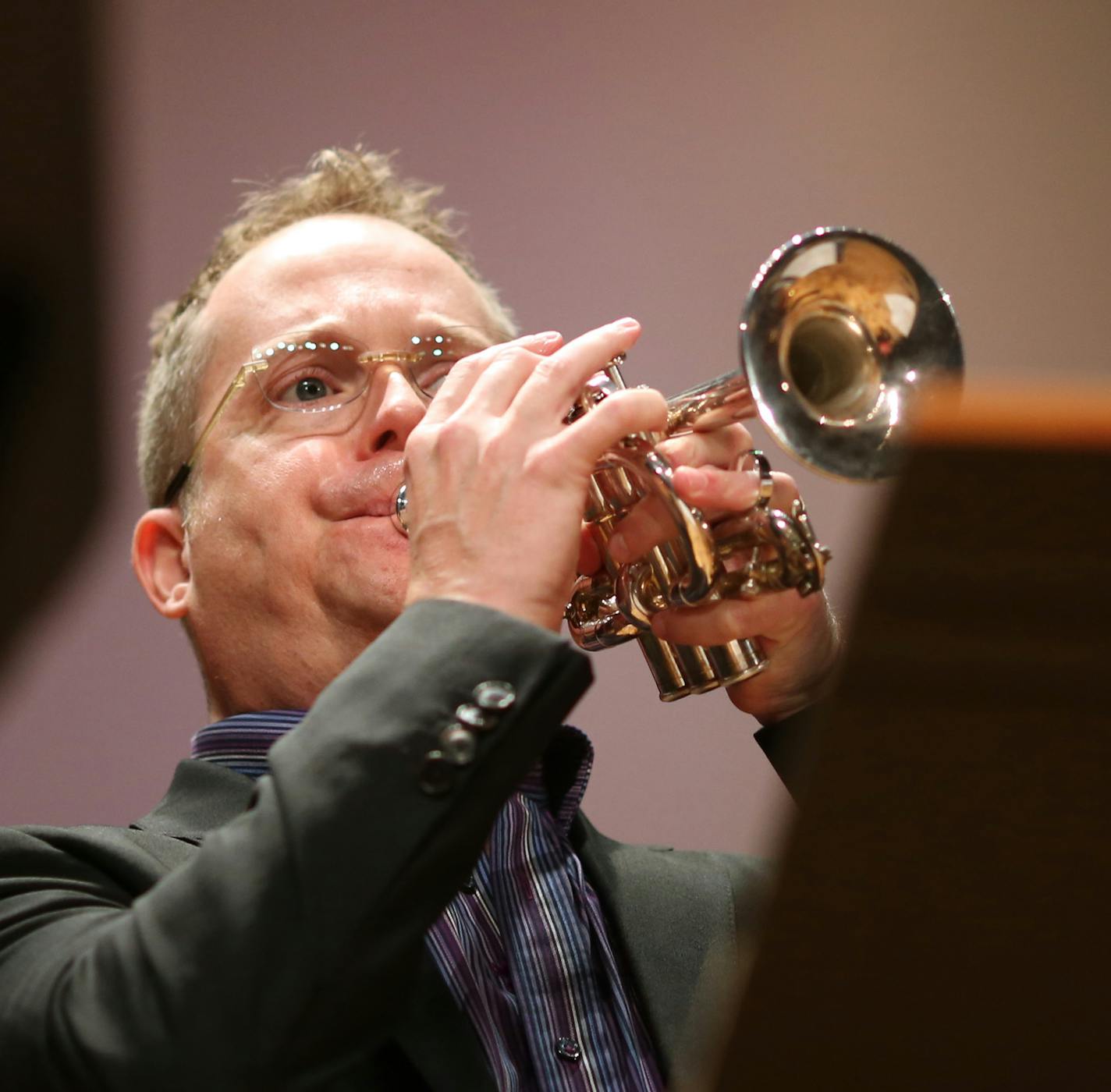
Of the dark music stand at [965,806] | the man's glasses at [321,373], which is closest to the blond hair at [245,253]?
the man's glasses at [321,373]

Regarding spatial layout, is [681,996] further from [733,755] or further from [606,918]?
[733,755]

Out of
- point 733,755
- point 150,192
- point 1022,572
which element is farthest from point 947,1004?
point 150,192

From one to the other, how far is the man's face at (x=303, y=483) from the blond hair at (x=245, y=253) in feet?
0.26

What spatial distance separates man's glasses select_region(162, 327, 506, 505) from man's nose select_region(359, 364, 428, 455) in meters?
0.02

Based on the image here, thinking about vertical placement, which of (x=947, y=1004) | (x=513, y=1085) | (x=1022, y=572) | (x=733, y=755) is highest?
(x=1022, y=572)

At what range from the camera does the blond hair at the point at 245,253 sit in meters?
2.59

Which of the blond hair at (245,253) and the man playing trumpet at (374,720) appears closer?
the man playing trumpet at (374,720)

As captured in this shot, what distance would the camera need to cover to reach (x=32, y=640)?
2844 millimetres

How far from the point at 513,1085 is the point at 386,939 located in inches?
18.9

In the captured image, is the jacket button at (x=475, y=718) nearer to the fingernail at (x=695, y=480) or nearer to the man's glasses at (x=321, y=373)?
the fingernail at (x=695, y=480)

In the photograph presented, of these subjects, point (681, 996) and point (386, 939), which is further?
point (681, 996)

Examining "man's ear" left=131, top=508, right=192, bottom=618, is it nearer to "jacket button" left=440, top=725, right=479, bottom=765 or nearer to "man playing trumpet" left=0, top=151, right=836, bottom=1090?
"man playing trumpet" left=0, top=151, right=836, bottom=1090

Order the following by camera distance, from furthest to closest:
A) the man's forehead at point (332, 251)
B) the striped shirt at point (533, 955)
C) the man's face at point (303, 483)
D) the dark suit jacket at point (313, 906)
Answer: the man's forehead at point (332, 251) < the man's face at point (303, 483) < the striped shirt at point (533, 955) < the dark suit jacket at point (313, 906)

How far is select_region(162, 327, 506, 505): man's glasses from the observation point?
2.35 meters
